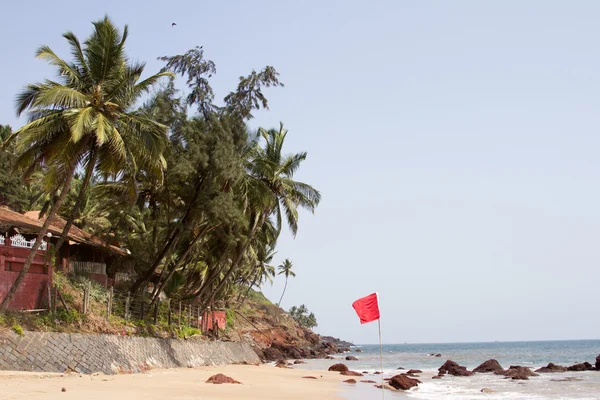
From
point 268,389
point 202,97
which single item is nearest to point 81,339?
point 268,389

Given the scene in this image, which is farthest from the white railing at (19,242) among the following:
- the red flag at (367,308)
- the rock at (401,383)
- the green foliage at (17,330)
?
the rock at (401,383)

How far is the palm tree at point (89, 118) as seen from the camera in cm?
2056

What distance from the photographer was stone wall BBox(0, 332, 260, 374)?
18.1 metres

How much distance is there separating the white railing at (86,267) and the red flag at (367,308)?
1646 centimetres

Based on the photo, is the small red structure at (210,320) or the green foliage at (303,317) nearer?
the small red structure at (210,320)

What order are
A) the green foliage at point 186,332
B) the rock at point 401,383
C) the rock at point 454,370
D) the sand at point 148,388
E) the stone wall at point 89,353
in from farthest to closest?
1. the rock at point 454,370
2. the green foliage at point 186,332
3. the rock at point 401,383
4. the stone wall at point 89,353
5. the sand at point 148,388

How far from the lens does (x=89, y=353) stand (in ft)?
68.1

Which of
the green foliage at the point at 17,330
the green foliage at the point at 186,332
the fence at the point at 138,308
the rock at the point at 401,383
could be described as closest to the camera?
the green foliage at the point at 17,330

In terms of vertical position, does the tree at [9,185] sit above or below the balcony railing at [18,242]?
above

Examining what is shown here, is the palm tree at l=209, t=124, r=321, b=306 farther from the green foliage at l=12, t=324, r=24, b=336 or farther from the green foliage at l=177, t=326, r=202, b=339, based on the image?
the green foliage at l=12, t=324, r=24, b=336

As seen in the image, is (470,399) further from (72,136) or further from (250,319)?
(250,319)

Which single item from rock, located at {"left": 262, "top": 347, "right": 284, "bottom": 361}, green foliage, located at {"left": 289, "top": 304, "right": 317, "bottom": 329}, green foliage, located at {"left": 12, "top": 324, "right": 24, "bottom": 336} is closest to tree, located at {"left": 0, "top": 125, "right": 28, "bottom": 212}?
rock, located at {"left": 262, "top": 347, "right": 284, "bottom": 361}

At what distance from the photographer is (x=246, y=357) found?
39.2 meters

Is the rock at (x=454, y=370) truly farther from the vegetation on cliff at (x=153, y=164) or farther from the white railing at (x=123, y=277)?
the white railing at (x=123, y=277)
